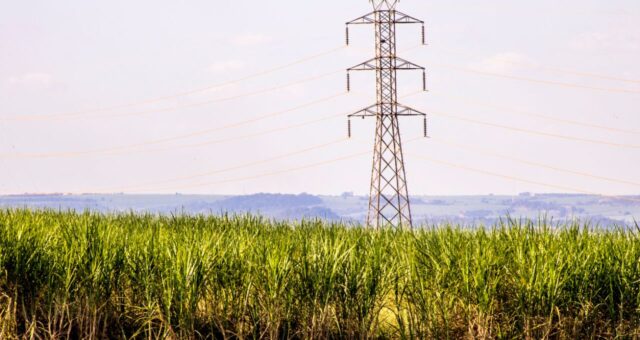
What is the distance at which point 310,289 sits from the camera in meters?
11.8

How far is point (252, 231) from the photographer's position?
17.1 m

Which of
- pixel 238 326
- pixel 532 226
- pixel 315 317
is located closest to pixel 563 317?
pixel 532 226

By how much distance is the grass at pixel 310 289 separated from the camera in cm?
1162

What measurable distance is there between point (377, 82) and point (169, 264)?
2522 cm

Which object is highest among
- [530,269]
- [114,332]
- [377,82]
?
[377,82]

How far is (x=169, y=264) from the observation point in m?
12.2

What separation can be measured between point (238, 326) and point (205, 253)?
3.87ft

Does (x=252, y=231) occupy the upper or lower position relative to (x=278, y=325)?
upper

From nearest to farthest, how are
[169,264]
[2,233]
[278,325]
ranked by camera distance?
1. [278,325]
2. [169,264]
3. [2,233]

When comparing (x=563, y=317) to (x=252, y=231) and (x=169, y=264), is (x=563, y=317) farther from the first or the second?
(x=252, y=231)

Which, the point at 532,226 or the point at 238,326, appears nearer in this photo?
the point at 238,326

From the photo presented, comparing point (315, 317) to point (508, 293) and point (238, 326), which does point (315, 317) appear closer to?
point (238, 326)

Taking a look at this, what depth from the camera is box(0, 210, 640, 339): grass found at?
38.1 feet

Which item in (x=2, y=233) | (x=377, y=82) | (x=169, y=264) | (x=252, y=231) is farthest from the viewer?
(x=377, y=82)
